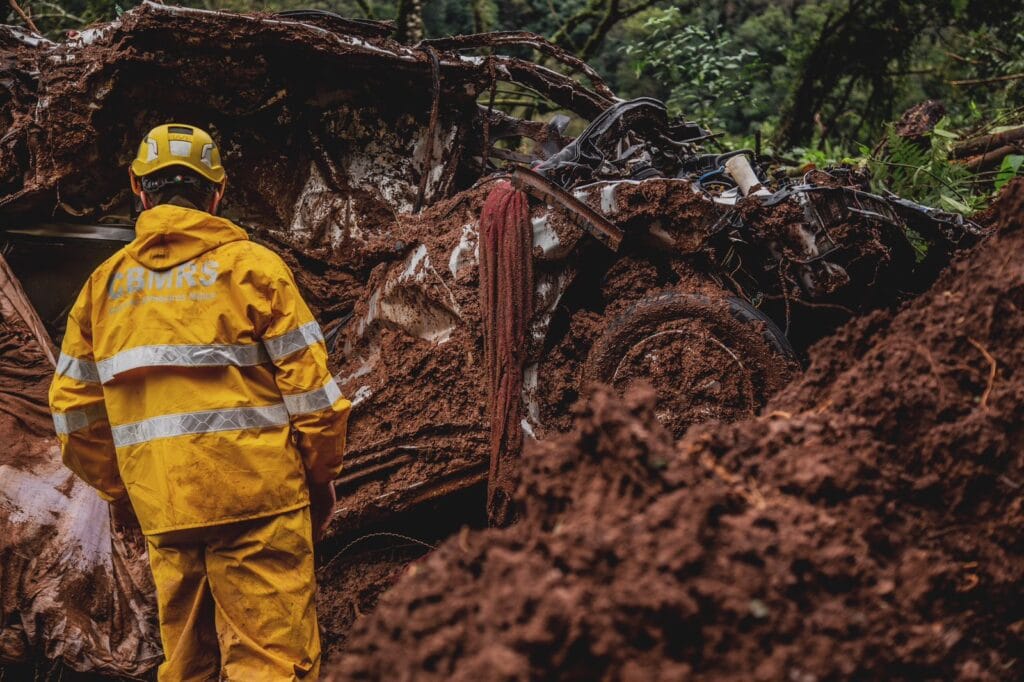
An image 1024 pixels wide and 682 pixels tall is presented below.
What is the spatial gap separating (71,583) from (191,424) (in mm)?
1388

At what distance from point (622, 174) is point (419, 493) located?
1733mm

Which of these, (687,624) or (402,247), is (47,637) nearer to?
(402,247)

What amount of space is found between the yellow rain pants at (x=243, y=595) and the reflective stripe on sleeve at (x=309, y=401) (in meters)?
0.38

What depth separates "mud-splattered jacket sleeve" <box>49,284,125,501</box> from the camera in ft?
7.91

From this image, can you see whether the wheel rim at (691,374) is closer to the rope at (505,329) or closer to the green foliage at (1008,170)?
the rope at (505,329)

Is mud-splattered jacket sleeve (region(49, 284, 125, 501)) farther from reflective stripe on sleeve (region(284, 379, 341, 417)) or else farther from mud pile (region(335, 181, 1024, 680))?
mud pile (region(335, 181, 1024, 680))

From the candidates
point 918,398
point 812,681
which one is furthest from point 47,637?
point 918,398

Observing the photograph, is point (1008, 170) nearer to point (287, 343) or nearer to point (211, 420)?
point (287, 343)

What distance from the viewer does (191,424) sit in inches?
88.4

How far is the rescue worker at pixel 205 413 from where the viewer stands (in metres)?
2.26

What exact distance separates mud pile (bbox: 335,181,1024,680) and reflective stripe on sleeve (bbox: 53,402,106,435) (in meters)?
1.78

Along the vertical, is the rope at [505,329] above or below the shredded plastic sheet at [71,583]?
above

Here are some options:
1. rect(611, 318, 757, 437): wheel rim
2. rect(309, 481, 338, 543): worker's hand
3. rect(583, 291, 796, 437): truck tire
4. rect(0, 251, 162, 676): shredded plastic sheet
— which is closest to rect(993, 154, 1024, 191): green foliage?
rect(583, 291, 796, 437): truck tire

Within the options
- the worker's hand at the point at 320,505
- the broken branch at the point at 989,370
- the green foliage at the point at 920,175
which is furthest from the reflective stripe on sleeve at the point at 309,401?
the green foliage at the point at 920,175
